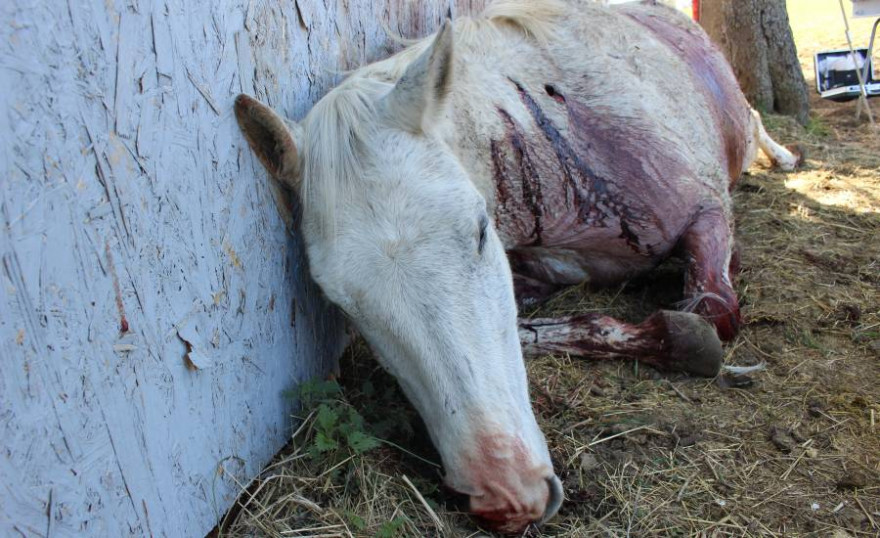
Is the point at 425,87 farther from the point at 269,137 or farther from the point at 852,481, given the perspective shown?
the point at 852,481

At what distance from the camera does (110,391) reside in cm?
155

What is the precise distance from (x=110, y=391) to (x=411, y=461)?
3.02ft

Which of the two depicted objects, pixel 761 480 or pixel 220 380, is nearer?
pixel 220 380

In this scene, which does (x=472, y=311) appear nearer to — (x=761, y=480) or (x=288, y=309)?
(x=288, y=309)

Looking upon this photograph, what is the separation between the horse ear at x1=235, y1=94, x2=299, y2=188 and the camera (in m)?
1.97

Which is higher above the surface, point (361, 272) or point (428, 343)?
point (361, 272)

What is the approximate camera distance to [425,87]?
2025 millimetres

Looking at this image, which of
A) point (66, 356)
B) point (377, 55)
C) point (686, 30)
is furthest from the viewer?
point (686, 30)

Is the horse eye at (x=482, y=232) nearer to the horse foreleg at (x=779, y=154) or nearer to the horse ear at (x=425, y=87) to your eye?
the horse ear at (x=425, y=87)

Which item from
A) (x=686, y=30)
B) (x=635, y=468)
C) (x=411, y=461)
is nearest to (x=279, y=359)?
(x=411, y=461)

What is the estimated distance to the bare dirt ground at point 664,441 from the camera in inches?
76.2

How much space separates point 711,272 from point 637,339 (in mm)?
481

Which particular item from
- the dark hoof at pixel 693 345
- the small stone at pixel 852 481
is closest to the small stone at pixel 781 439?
the small stone at pixel 852 481

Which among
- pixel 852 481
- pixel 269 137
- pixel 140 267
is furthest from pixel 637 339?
pixel 140 267
